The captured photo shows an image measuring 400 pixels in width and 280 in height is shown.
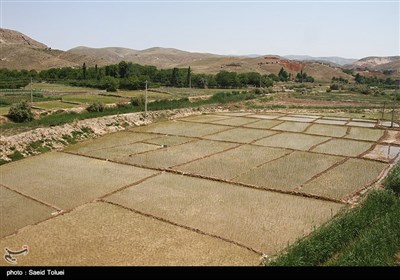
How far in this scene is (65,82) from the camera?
65.0 m

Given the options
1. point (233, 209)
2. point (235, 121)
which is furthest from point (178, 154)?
point (235, 121)

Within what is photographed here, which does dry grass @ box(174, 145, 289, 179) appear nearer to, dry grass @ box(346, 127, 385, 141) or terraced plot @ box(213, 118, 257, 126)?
dry grass @ box(346, 127, 385, 141)

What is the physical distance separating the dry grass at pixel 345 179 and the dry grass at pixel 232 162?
3812 millimetres

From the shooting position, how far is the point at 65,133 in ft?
86.4

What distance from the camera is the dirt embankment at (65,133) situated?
73.2 feet

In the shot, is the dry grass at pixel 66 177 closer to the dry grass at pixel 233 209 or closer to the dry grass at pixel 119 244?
the dry grass at pixel 233 209

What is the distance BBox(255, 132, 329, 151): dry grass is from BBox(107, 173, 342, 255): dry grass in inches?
387

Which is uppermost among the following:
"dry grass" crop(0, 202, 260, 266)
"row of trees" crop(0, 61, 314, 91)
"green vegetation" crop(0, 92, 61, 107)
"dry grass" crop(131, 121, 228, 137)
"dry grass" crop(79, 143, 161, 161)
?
"row of trees" crop(0, 61, 314, 91)

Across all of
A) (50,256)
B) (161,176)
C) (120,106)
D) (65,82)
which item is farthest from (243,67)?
(50,256)

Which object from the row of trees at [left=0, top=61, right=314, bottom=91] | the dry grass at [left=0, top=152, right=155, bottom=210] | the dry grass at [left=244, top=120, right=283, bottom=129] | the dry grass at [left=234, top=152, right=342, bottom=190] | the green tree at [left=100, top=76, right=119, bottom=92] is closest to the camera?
the dry grass at [left=0, top=152, right=155, bottom=210]

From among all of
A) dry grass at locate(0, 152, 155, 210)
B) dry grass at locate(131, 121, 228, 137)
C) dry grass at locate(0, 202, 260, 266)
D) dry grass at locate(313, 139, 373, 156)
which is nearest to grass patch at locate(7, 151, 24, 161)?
dry grass at locate(0, 152, 155, 210)

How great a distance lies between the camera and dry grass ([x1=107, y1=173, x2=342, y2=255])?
11836 millimetres

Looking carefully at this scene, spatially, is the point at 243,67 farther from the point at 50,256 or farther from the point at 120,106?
the point at 50,256

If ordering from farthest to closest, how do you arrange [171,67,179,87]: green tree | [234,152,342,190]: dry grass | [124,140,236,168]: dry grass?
[171,67,179,87]: green tree, [124,140,236,168]: dry grass, [234,152,342,190]: dry grass
